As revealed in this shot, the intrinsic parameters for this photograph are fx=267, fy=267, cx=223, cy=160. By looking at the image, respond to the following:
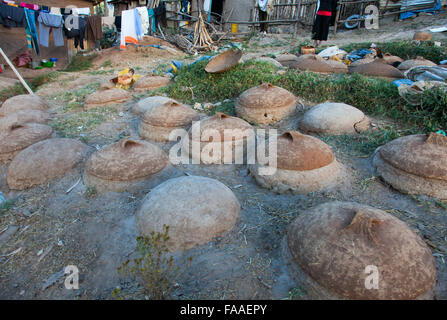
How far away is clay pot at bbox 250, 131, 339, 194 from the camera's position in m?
3.14

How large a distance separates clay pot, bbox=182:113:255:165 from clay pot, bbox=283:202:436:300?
6.50 ft

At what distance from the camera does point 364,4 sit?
12.5 m

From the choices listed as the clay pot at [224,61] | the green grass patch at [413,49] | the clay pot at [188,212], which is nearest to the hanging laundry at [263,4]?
the green grass patch at [413,49]

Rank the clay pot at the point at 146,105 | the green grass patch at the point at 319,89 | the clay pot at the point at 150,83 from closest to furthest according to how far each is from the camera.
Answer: the green grass patch at the point at 319,89 < the clay pot at the point at 146,105 < the clay pot at the point at 150,83

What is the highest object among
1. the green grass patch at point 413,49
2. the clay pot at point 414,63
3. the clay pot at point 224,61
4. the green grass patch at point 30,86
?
the green grass patch at point 413,49

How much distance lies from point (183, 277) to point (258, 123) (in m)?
3.37

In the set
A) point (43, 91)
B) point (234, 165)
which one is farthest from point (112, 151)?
point (43, 91)

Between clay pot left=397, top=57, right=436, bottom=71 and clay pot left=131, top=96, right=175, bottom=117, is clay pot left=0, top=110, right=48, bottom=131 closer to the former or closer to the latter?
clay pot left=131, top=96, right=175, bottom=117

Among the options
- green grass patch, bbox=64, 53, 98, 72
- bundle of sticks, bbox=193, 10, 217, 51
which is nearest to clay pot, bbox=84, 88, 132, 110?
green grass patch, bbox=64, 53, 98, 72

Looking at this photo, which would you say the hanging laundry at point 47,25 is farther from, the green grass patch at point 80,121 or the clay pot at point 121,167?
the clay pot at point 121,167

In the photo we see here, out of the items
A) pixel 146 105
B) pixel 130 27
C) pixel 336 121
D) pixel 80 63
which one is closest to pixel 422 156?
pixel 336 121

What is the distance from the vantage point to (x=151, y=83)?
24.1 feet

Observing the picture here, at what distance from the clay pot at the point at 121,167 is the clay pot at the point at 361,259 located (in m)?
2.17

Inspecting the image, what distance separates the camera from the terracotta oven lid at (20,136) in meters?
4.34
